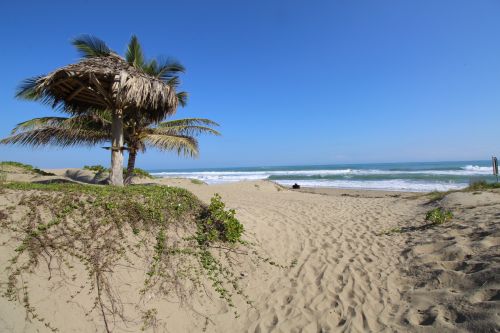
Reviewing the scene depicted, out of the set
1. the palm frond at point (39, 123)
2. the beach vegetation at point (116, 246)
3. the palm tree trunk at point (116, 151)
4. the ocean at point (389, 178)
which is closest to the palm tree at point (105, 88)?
the palm tree trunk at point (116, 151)

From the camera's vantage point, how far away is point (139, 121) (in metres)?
9.86

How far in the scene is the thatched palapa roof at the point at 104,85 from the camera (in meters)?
6.53

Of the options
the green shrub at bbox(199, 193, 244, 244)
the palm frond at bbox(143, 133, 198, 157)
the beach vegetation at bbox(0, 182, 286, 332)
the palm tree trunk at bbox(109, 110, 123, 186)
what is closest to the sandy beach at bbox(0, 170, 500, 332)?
the beach vegetation at bbox(0, 182, 286, 332)

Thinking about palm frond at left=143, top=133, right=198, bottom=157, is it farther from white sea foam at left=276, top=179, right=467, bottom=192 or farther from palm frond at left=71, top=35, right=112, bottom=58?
white sea foam at left=276, top=179, right=467, bottom=192

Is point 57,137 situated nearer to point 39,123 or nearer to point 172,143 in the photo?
point 39,123

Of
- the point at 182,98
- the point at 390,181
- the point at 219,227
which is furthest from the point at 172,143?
the point at 390,181

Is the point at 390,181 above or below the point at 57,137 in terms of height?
below

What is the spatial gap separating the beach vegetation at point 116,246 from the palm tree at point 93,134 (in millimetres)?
4877

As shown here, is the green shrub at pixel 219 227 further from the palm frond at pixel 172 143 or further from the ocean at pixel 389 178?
the ocean at pixel 389 178

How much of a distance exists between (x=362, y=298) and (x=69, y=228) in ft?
14.1

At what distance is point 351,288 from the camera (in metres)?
4.26

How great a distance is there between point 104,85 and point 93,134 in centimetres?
379

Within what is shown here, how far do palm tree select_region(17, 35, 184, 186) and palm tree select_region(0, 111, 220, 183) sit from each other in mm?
1390

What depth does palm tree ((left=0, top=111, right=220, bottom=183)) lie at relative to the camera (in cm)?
949
